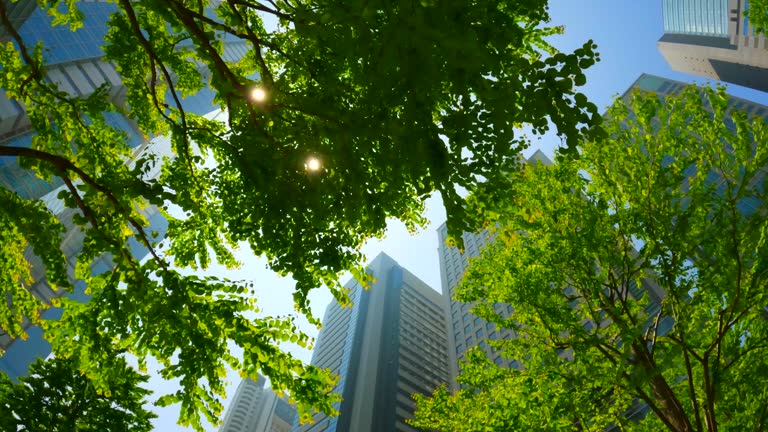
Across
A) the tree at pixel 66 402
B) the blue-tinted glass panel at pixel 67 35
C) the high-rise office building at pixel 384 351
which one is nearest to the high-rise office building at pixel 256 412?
the high-rise office building at pixel 384 351

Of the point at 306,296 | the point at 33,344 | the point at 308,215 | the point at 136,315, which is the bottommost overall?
the point at 136,315

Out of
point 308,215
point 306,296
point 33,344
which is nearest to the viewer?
point 308,215

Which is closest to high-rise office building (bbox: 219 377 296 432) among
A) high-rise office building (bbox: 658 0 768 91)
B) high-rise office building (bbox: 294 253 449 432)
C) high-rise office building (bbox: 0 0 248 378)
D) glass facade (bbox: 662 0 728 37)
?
high-rise office building (bbox: 294 253 449 432)

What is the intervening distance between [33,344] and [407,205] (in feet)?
218

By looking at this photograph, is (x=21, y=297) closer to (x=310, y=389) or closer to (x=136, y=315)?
(x=136, y=315)

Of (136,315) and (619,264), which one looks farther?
(619,264)

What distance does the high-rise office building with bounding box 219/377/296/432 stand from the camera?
147375 mm

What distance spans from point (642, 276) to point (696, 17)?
99909mm

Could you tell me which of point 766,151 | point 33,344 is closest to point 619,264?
point 766,151

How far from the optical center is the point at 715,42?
74.8 meters

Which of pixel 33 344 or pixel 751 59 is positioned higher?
pixel 751 59

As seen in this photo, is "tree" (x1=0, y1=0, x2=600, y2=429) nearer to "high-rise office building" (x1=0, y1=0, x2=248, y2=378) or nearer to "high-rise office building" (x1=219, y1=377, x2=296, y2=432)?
"high-rise office building" (x1=0, y1=0, x2=248, y2=378)

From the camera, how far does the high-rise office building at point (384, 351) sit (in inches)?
2357

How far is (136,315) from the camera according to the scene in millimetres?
4391
